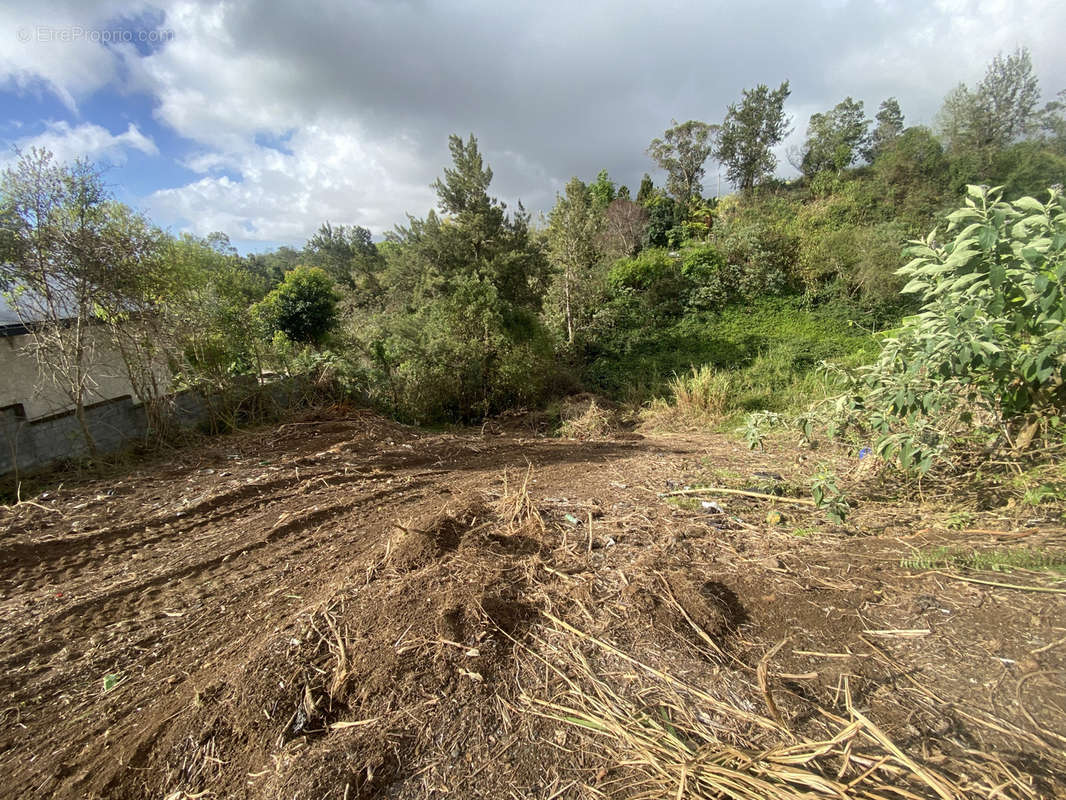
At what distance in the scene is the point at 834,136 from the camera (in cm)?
2036

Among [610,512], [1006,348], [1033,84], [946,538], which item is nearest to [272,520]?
[610,512]

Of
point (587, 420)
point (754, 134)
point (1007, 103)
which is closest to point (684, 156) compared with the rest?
point (754, 134)

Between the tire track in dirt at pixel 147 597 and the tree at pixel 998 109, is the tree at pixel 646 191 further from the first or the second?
the tire track in dirt at pixel 147 597

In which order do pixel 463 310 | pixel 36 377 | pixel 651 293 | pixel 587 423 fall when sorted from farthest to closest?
pixel 651 293 < pixel 463 310 < pixel 587 423 < pixel 36 377

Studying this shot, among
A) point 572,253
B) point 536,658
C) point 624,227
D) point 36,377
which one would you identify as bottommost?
point 536,658

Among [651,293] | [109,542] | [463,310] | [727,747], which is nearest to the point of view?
[727,747]

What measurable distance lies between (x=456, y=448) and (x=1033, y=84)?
28097 mm

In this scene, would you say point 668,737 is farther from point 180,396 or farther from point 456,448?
point 180,396

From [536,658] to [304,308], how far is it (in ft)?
Answer: 38.8

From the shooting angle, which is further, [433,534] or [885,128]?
[885,128]

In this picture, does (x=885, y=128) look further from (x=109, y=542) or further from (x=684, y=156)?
(x=109, y=542)

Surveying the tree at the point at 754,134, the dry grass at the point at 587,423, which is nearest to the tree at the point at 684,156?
the tree at the point at 754,134

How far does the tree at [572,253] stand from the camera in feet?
35.3

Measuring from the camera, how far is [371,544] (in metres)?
2.60
